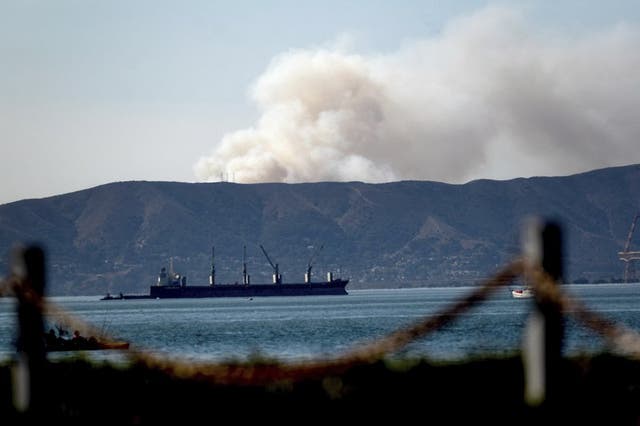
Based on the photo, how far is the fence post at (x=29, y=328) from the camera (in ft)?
46.9

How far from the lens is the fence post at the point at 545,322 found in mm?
12422

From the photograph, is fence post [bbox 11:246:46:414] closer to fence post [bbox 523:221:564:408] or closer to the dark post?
fence post [bbox 523:221:564:408]

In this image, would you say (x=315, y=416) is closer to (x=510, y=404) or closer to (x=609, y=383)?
(x=510, y=404)

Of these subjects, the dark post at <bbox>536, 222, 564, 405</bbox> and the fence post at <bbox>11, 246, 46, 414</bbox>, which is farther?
the fence post at <bbox>11, 246, 46, 414</bbox>

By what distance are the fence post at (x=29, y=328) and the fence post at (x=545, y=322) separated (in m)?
5.02

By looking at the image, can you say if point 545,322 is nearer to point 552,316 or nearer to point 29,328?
point 552,316

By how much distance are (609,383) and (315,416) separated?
3.68 meters

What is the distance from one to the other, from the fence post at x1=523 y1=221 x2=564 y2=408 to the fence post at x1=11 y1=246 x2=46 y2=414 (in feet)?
16.5

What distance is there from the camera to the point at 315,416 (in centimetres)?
1420

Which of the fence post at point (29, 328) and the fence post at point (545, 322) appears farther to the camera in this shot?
the fence post at point (29, 328)

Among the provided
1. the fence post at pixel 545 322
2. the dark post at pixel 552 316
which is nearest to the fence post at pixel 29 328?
the fence post at pixel 545 322

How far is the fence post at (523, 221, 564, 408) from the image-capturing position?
40.8ft

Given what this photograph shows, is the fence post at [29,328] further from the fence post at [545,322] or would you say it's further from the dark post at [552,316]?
the dark post at [552,316]

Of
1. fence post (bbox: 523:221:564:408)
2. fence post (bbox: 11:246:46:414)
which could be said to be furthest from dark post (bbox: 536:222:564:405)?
fence post (bbox: 11:246:46:414)
